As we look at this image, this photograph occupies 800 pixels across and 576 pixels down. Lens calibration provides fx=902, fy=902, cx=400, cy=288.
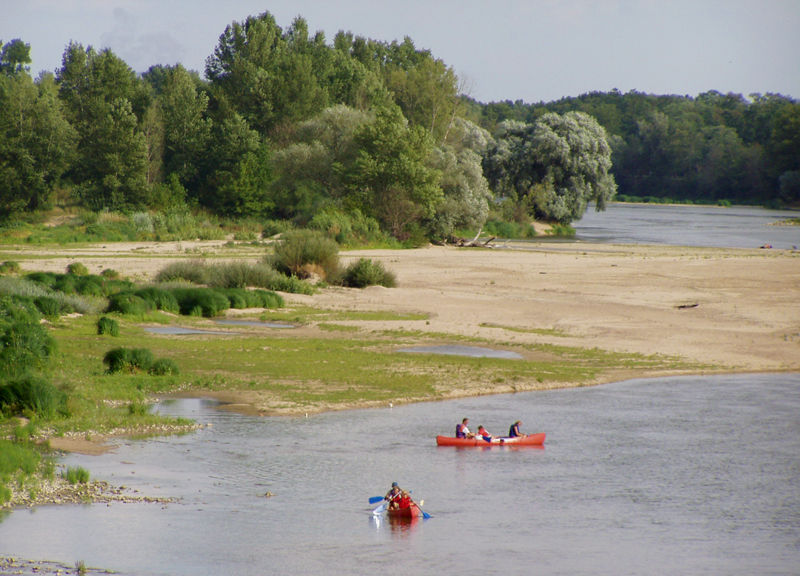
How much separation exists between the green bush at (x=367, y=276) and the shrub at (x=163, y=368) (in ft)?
67.3

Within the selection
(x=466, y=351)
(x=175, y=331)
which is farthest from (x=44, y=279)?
(x=466, y=351)

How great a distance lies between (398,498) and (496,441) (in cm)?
502

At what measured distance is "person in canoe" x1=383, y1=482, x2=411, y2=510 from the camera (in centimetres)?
1452

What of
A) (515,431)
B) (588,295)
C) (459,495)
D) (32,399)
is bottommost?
(459,495)

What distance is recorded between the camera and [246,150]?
275 feet

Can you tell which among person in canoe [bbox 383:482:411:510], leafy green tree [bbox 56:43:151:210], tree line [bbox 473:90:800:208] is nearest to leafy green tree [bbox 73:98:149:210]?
leafy green tree [bbox 56:43:151:210]

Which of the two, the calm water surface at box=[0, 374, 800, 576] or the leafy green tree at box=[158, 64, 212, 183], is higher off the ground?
the leafy green tree at box=[158, 64, 212, 183]

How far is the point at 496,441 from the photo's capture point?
1912cm

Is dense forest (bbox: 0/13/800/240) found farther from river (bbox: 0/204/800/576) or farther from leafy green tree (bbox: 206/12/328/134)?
river (bbox: 0/204/800/576)

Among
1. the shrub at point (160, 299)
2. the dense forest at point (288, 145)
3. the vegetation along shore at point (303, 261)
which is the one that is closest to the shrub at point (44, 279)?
the vegetation along shore at point (303, 261)

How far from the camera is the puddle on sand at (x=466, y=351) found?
28.9 meters

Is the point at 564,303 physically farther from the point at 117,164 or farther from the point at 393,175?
the point at 117,164

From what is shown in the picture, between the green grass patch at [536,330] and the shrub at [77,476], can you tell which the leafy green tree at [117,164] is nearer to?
the green grass patch at [536,330]

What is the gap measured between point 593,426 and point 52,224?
65.3 m
